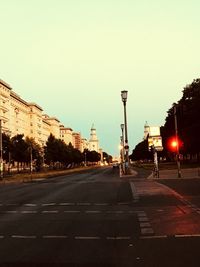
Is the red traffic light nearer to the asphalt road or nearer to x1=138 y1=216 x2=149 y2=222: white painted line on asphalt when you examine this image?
the asphalt road

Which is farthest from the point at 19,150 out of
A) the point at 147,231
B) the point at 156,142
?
the point at 147,231

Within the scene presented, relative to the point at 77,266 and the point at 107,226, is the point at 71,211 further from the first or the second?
the point at 77,266

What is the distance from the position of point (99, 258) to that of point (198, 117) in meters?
79.6

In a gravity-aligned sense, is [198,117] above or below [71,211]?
above

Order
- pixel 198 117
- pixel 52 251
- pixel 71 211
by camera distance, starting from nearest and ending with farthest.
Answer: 1. pixel 52 251
2. pixel 71 211
3. pixel 198 117

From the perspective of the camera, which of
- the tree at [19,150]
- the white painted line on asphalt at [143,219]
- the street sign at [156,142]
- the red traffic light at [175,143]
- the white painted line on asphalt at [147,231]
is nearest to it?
the white painted line on asphalt at [147,231]

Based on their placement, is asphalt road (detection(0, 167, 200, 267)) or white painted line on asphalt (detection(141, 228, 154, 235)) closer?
asphalt road (detection(0, 167, 200, 267))

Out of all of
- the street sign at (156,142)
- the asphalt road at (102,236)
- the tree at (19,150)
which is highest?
the tree at (19,150)

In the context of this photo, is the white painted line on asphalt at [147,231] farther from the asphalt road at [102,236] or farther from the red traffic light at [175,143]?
the red traffic light at [175,143]

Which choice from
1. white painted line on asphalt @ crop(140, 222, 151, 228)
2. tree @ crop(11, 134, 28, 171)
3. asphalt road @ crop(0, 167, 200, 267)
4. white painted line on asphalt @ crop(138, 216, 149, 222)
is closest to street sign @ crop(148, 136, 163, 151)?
asphalt road @ crop(0, 167, 200, 267)

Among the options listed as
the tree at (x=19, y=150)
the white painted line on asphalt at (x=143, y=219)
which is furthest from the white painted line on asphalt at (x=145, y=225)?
the tree at (x=19, y=150)

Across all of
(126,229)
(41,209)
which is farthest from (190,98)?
(126,229)

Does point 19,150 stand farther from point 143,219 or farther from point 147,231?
point 147,231

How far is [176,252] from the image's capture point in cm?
1007
